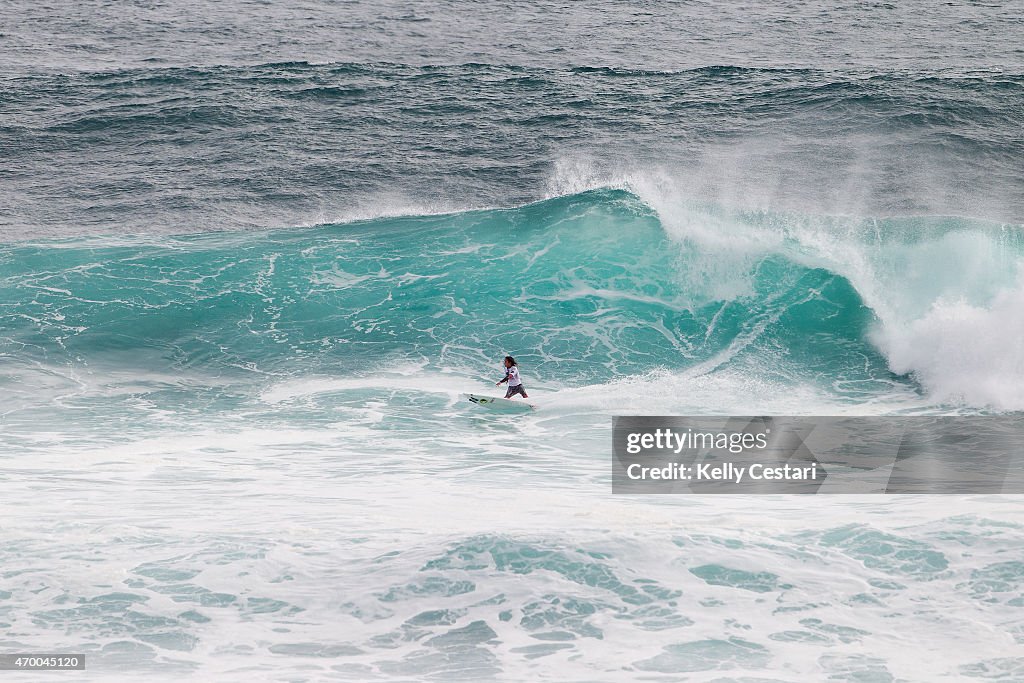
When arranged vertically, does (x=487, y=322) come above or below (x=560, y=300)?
below

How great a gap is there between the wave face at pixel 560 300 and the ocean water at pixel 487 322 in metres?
0.09

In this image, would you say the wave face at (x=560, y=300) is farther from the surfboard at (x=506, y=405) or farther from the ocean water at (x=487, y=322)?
the surfboard at (x=506, y=405)

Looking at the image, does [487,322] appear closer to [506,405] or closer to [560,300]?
[560,300]

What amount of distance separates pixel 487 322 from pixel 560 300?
154 cm

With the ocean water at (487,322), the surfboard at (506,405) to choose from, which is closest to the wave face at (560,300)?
the ocean water at (487,322)

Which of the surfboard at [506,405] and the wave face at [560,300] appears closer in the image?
the surfboard at [506,405]

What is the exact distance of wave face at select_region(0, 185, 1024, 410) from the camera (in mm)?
17094

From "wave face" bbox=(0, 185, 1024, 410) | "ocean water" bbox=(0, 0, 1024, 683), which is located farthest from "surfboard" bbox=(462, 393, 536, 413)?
"wave face" bbox=(0, 185, 1024, 410)

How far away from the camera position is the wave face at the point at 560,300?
56.1 ft

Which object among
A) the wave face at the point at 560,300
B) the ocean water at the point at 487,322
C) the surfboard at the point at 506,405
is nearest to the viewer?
the ocean water at the point at 487,322

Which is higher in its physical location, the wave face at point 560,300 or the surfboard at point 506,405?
the wave face at point 560,300

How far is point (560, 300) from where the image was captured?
19344mm

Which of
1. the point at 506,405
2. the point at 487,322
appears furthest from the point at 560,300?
the point at 506,405

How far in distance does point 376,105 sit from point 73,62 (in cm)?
992
